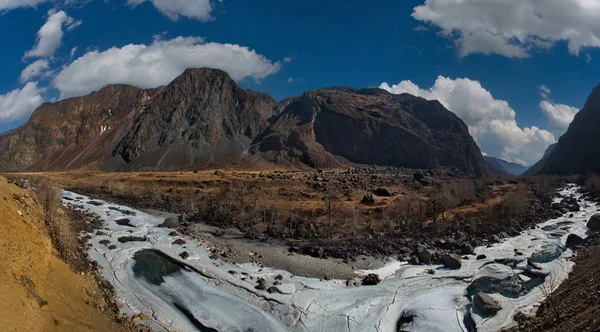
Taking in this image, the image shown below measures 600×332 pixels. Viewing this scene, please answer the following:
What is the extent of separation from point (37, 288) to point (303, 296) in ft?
60.8

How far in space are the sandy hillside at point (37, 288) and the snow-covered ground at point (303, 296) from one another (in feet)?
13.0

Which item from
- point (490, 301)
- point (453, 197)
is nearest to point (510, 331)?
point (490, 301)

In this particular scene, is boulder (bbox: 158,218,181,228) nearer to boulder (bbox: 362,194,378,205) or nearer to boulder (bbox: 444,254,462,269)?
boulder (bbox: 444,254,462,269)

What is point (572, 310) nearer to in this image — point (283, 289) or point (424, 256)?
point (424, 256)

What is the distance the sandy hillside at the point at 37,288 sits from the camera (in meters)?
18.1

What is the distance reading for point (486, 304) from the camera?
27.4 meters

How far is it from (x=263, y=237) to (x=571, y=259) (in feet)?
113

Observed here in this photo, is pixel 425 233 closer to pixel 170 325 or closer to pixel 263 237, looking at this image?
pixel 263 237

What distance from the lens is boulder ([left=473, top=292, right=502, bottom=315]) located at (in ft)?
88.8

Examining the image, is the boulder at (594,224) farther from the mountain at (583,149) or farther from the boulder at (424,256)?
the mountain at (583,149)

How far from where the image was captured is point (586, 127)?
634ft

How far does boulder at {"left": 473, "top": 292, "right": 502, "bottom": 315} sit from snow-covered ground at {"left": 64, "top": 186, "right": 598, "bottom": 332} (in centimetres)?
48

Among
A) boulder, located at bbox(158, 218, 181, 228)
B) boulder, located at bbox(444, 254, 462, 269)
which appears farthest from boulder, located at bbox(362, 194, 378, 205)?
boulder, located at bbox(158, 218, 181, 228)

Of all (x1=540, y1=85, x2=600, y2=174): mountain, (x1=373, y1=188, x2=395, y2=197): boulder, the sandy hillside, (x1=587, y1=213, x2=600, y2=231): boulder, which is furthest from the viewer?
(x1=540, y1=85, x2=600, y2=174): mountain
